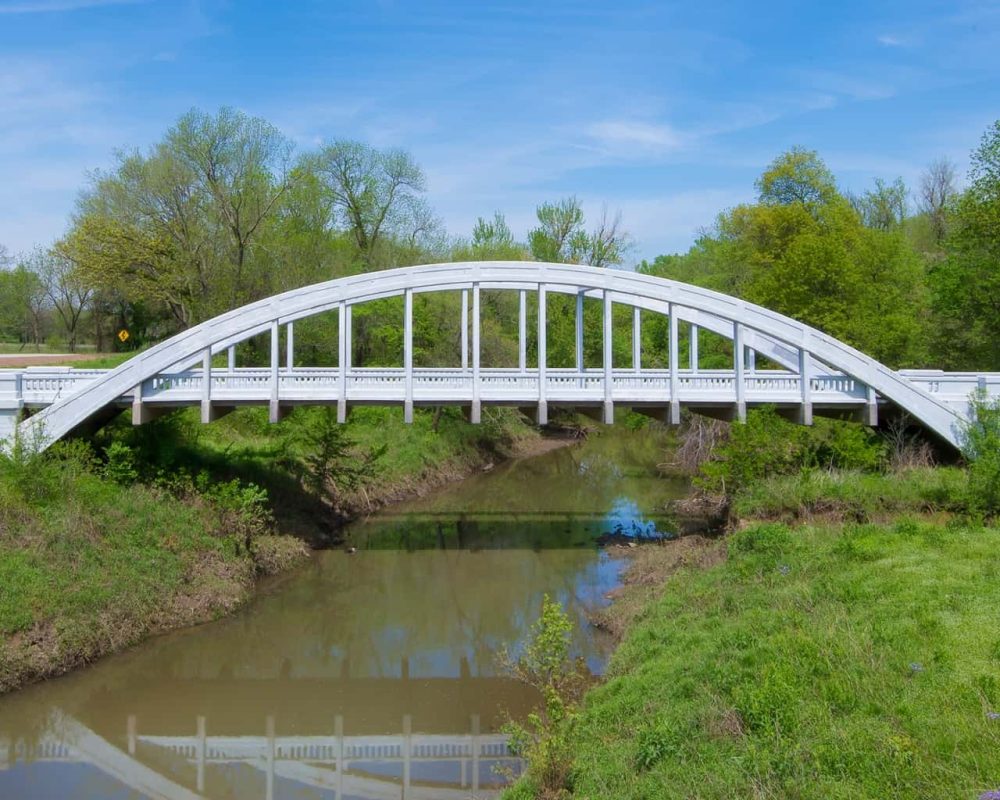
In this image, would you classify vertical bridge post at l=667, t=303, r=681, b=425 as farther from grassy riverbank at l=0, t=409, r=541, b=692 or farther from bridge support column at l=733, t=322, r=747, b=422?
grassy riverbank at l=0, t=409, r=541, b=692

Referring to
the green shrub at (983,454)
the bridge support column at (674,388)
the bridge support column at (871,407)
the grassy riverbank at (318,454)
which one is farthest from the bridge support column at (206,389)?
the green shrub at (983,454)

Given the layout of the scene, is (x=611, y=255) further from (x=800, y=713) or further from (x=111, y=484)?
(x=800, y=713)

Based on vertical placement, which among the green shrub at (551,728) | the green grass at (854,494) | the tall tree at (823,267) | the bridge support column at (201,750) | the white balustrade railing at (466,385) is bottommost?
the bridge support column at (201,750)

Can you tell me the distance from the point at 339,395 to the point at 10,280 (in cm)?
4935

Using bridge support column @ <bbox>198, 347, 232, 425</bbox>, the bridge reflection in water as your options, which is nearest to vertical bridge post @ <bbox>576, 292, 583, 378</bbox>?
bridge support column @ <bbox>198, 347, 232, 425</bbox>

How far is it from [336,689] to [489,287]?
32.4 feet

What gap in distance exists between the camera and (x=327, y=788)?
10.9 metres

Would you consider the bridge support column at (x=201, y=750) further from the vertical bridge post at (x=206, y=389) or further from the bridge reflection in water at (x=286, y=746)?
the vertical bridge post at (x=206, y=389)

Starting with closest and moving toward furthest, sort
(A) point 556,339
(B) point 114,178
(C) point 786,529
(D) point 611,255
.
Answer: (C) point 786,529 < (B) point 114,178 < (A) point 556,339 < (D) point 611,255

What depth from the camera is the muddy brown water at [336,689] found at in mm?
11164

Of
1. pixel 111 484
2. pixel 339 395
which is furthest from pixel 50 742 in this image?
pixel 339 395

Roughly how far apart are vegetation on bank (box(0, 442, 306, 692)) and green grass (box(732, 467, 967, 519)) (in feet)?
35.4

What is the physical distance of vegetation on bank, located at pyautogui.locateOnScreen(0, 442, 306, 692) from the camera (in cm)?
1379

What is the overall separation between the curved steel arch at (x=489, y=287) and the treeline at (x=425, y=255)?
8.72 metres
